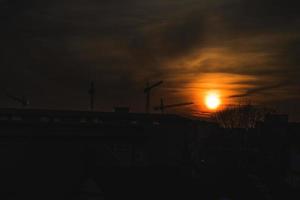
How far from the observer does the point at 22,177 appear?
23.2m

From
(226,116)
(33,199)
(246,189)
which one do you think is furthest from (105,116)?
(226,116)

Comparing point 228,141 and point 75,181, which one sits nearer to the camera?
point 75,181

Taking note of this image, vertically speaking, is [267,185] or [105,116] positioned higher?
[105,116]

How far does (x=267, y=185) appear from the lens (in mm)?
43781

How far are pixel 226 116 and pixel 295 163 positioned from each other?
82.6 m

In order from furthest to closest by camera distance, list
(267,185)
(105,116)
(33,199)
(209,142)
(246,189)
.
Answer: (209,142) → (105,116) → (267,185) → (246,189) → (33,199)

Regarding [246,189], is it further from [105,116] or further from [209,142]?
[209,142]

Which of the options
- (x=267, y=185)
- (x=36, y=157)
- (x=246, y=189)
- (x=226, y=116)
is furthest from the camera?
(x=226, y=116)

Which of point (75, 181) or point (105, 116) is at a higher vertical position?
A: point (105, 116)

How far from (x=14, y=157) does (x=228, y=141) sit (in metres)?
49.2

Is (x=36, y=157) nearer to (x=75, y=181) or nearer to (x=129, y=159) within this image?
(x=75, y=181)

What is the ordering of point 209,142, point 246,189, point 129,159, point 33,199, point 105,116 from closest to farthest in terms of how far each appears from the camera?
point 33,199 < point 246,189 < point 129,159 < point 105,116 < point 209,142

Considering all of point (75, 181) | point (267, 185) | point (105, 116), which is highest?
point (105, 116)

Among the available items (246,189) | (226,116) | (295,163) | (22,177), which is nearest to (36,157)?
(22,177)
